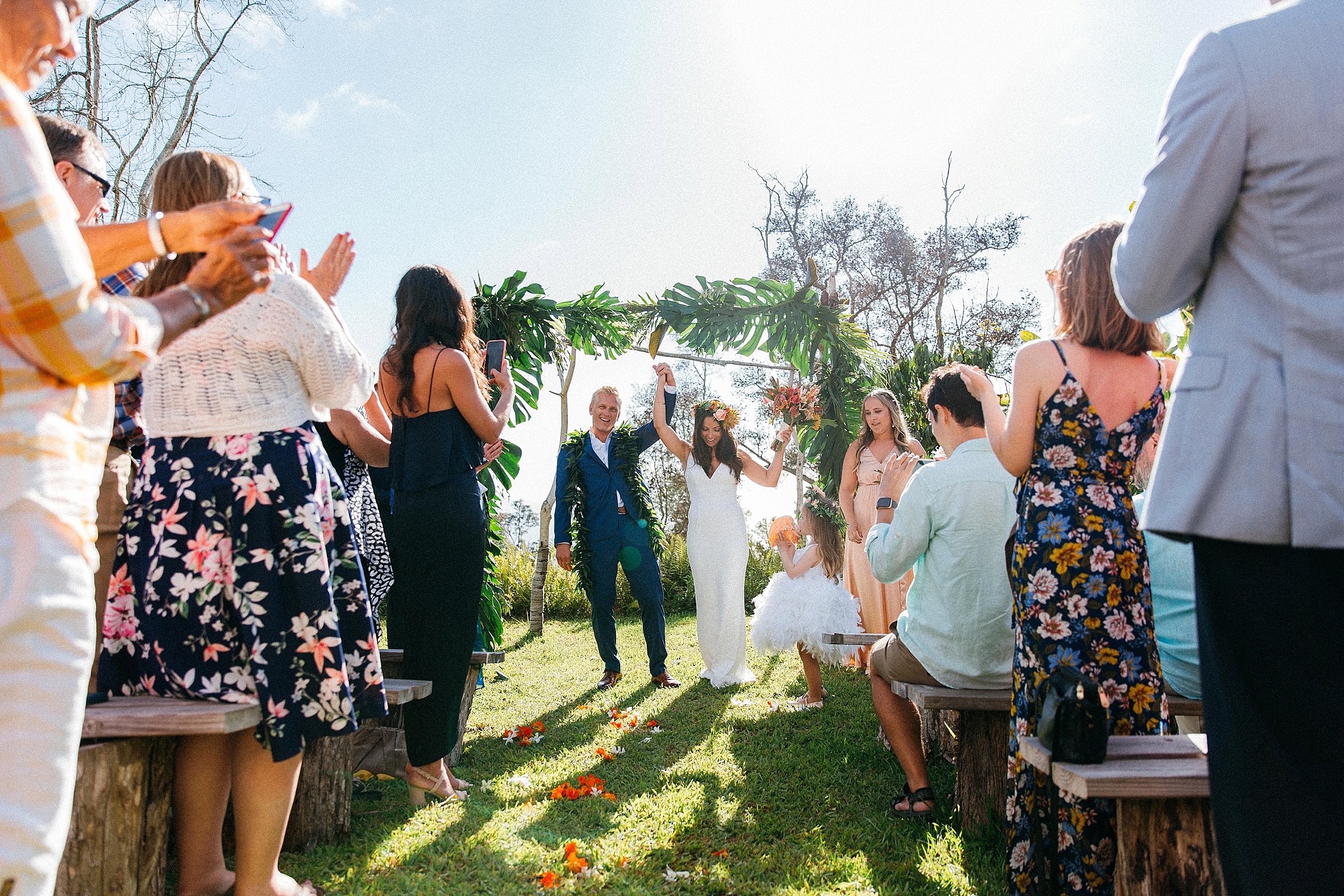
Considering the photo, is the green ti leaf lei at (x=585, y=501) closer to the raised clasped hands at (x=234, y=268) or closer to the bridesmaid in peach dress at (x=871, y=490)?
the bridesmaid in peach dress at (x=871, y=490)

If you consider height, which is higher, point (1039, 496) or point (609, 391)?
point (609, 391)

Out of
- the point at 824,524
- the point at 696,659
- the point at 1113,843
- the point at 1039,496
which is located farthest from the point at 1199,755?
the point at 696,659

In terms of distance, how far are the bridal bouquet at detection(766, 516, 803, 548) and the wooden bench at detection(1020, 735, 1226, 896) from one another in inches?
172

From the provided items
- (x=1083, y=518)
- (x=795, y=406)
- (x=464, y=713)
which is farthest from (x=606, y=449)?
(x=1083, y=518)

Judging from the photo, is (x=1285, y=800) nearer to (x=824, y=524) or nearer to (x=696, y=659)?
(x=824, y=524)

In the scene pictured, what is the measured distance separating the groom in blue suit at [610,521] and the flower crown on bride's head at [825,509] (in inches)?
54.1

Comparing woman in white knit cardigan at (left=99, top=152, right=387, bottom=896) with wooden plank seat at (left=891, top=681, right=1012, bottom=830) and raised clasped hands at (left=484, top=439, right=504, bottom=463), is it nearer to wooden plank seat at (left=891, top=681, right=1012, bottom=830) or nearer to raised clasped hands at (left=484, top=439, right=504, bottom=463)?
raised clasped hands at (left=484, top=439, right=504, bottom=463)

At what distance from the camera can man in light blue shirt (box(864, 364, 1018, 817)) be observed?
10.5ft

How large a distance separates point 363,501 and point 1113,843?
10.1 feet

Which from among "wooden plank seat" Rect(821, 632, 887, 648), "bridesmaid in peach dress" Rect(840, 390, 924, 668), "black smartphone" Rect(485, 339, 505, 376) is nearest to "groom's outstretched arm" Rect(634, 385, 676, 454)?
"bridesmaid in peach dress" Rect(840, 390, 924, 668)

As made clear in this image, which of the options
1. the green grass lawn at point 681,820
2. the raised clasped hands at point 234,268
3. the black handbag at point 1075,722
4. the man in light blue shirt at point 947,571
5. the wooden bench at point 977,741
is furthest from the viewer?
the man in light blue shirt at point 947,571

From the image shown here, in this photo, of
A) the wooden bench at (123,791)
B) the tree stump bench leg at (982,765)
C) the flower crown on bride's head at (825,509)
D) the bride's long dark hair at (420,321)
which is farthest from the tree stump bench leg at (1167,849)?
the flower crown on bride's head at (825,509)

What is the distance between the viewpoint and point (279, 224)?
182cm

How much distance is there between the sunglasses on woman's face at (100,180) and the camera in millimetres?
2557
